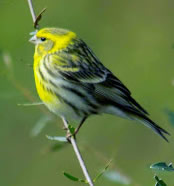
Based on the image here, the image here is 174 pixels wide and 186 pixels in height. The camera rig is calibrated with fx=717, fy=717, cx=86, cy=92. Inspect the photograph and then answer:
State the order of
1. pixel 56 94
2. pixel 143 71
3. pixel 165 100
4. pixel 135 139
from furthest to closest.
Result: pixel 143 71 < pixel 165 100 < pixel 135 139 < pixel 56 94

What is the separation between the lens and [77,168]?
7.68 meters

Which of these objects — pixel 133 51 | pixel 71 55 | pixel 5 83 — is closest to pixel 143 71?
pixel 133 51

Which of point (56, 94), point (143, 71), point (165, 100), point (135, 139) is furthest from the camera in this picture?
point (143, 71)

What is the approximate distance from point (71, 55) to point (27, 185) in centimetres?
295

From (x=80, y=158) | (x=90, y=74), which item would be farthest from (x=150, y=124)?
(x=80, y=158)

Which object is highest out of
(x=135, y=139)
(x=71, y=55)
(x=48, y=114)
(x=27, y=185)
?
(x=71, y=55)

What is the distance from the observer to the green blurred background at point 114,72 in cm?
745

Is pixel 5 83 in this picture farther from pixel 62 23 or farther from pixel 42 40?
pixel 42 40

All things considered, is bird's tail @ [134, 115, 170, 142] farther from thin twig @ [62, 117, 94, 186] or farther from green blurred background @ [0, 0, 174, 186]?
green blurred background @ [0, 0, 174, 186]

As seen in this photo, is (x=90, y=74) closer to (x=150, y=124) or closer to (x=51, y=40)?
(x=51, y=40)

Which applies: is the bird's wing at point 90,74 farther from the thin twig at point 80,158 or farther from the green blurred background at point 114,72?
the green blurred background at point 114,72

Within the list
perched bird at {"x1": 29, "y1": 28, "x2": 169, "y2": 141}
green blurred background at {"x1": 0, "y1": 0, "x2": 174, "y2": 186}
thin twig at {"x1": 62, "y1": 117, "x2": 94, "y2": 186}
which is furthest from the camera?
green blurred background at {"x1": 0, "y1": 0, "x2": 174, "y2": 186}

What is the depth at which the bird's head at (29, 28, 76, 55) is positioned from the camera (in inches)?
204

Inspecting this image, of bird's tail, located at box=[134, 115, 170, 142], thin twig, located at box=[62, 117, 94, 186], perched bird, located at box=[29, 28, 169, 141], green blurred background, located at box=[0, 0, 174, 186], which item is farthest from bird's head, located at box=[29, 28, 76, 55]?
green blurred background, located at box=[0, 0, 174, 186]
